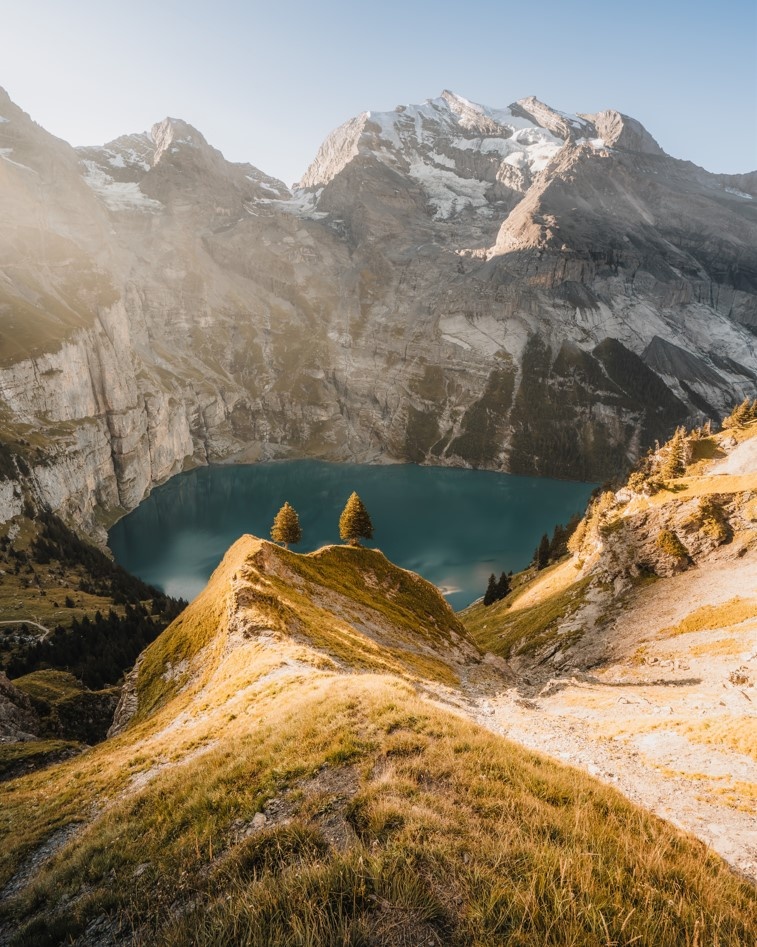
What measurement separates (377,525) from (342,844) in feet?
454

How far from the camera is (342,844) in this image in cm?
670

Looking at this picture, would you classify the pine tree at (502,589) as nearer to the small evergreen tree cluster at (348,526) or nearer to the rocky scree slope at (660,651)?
the rocky scree slope at (660,651)

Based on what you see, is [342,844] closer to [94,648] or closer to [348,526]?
[348,526]

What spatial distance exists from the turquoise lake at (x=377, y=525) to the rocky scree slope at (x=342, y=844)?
3437 inches

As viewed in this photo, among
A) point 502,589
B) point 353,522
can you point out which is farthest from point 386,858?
point 502,589

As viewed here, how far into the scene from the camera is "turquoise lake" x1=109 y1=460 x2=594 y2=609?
4515 inches

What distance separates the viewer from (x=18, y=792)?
17.9 metres

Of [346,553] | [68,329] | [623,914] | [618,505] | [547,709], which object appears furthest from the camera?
[68,329]

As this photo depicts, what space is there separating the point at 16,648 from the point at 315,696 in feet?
227

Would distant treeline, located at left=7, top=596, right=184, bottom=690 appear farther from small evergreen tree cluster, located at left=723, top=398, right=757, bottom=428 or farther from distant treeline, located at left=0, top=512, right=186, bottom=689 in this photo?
small evergreen tree cluster, located at left=723, top=398, right=757, bottom=428

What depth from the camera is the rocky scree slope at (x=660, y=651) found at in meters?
14.8

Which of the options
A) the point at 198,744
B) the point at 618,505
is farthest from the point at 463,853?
the point at 618,505

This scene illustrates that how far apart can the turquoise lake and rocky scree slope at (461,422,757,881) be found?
46373mm

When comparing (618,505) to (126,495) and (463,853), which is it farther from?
(126,495)
